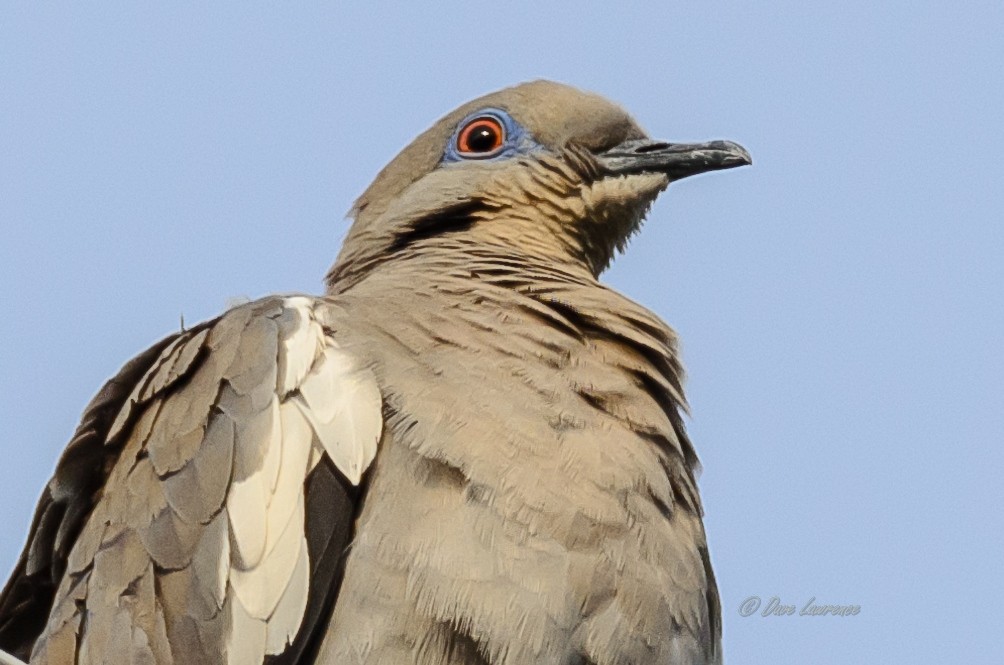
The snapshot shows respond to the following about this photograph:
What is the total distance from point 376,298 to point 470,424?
2.72 feet

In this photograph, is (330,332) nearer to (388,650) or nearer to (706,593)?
(388,650)

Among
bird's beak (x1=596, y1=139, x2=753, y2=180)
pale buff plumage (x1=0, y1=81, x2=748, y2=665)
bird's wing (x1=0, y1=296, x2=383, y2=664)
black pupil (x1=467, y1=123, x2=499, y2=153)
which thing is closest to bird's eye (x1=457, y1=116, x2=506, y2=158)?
black pupil (x1=467, y1=123, x2=499, y2=153)

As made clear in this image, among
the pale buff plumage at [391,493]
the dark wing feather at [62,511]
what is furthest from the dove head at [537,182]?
the dark wing feather at [62,511]

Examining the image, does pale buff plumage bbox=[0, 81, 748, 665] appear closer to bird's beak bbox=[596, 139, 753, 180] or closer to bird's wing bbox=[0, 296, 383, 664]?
bird's wing bbox=[0, 296, 383, 664]

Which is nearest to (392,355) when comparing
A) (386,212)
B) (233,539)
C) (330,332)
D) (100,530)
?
(330,332)

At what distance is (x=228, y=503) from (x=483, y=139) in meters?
2.16

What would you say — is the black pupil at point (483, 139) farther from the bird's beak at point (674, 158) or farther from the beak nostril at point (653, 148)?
the beak nostril at point (653, 148)

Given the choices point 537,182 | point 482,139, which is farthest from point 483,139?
point 537,182

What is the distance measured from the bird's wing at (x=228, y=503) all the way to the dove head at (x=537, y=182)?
3.48 ft

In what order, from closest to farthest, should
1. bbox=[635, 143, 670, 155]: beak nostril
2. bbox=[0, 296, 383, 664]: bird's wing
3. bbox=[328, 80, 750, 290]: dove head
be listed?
1. bbox=[0, 296, 383, 664]: bird's wing
2. bbox=[328, 80, 750, 290]: dove head
3. bbox=[635, 143, 670, 155]: beak nostril

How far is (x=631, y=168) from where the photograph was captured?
580 cm

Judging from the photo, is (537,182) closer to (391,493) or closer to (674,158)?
(674,158)

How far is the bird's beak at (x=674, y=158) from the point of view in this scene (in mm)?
5750

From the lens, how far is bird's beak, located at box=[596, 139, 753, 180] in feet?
18.9
